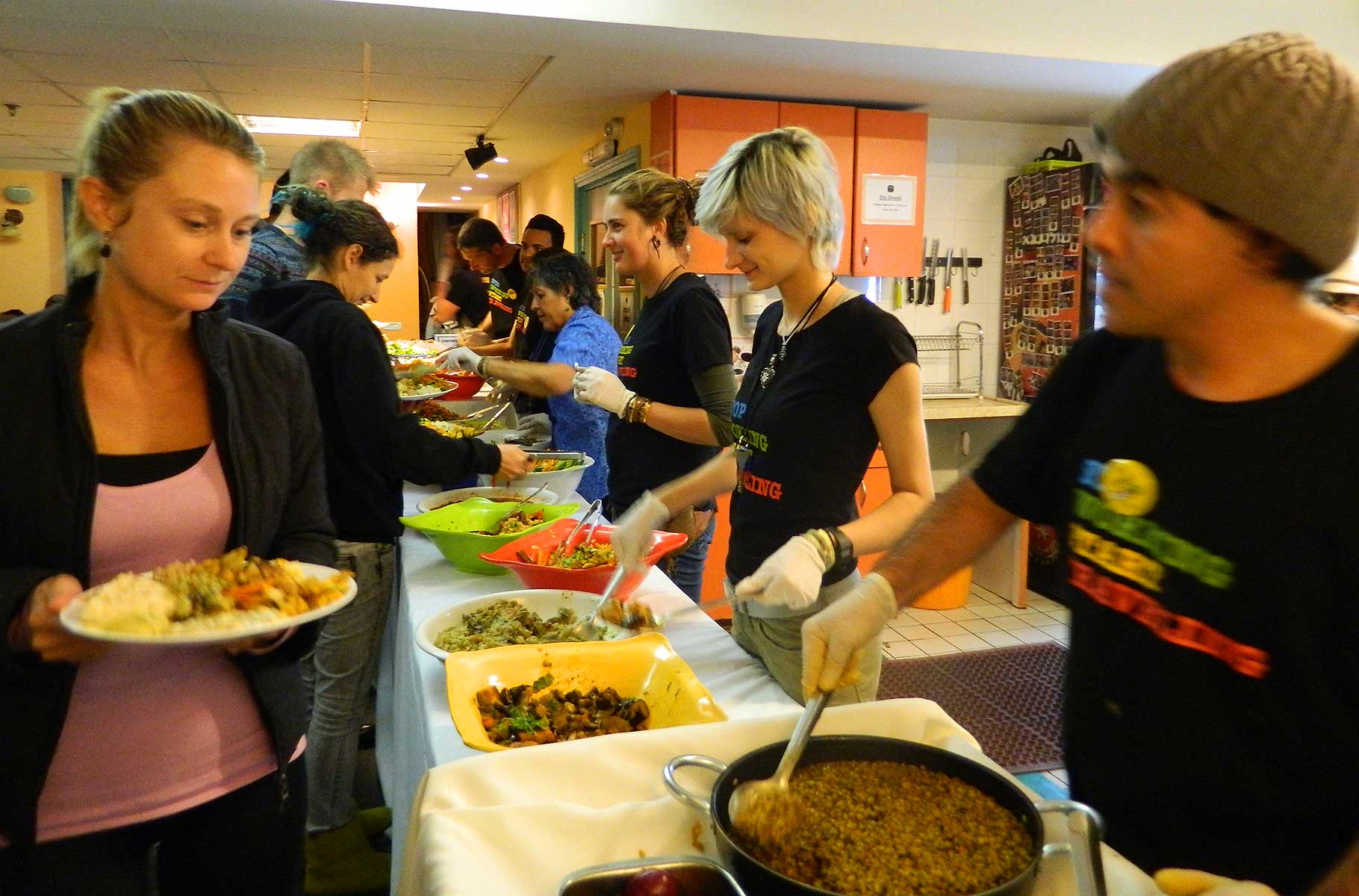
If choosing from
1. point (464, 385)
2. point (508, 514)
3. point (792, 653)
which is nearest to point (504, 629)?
point (792, 653)

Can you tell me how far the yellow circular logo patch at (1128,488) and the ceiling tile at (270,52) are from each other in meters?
3.66

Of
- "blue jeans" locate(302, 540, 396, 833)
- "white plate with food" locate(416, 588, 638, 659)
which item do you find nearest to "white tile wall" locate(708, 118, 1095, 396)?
"blue jeans" locate(302, 540, 396, 833)

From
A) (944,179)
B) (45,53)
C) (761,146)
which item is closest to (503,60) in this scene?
(45,53)

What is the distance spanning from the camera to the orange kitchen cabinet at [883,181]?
457 centimetres

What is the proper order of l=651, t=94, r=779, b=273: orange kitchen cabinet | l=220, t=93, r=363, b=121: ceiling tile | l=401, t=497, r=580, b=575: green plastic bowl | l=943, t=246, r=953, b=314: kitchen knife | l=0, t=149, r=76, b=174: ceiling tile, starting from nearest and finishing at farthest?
1. l=401, t=497, r=580, b=575: green plastic bowl
2. l=651, t=94, r=779, b=273: orange kitchen cabinet
3. l=220, t=93, r=363, b=121: ceiling tile
4. l=943, t=246, r=953, b=314: kitchen knife
5. l=0, t=149, r=76, b=174: ceiling tile

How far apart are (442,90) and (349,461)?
317 cm

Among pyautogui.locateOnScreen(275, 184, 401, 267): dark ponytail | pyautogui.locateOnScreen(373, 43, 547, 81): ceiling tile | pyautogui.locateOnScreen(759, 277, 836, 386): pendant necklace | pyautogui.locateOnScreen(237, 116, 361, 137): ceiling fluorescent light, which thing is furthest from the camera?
pyautogui.locateOnScreen(237, 116, 361, 137): ceiling fluorescent light

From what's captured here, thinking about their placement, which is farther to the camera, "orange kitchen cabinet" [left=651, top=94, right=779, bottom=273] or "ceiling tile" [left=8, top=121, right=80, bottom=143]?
"ceiling tile" [left=8, top=121, right=80, bottom=143]

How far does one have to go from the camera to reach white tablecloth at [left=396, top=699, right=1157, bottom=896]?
85cm

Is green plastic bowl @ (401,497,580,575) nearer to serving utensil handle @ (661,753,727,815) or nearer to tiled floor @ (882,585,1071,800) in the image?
serving utensil handle @ (661,753,727,815)

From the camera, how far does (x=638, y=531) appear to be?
5.71ft

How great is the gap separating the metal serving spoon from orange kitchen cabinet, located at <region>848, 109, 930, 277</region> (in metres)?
3.95

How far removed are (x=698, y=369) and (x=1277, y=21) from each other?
10.7 feet

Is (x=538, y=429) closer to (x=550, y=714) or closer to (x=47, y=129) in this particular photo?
(x=550, y=714)
